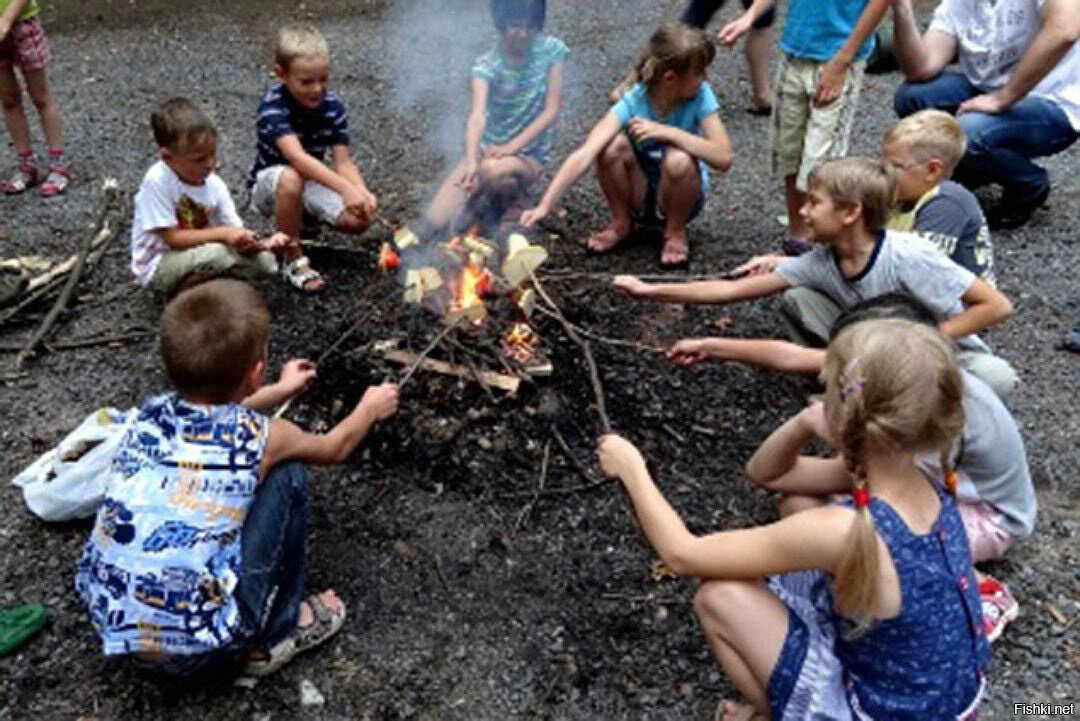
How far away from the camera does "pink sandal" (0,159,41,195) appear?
550 centimetres

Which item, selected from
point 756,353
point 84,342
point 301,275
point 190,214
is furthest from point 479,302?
point 84,342

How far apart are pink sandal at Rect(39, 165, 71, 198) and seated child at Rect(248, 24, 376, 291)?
161 centimetres

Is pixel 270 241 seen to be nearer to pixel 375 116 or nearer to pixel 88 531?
pixel 88 531

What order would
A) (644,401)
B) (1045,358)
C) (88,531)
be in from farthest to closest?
(1045,358) < (644,401) < (88,531)

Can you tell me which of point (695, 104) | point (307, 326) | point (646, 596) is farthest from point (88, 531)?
point (695, 104)

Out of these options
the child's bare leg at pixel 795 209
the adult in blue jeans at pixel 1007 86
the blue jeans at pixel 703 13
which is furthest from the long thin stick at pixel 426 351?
the blue jeans at pixel 703 13

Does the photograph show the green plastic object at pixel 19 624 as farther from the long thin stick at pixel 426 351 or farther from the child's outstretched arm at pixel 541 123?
the child's outstretched arm at pixel 541 123

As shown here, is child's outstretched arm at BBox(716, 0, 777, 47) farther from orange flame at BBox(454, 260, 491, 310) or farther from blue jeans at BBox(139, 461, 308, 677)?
blue jeans at BBox(139, 461, 308, 677)

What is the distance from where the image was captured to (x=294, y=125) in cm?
455

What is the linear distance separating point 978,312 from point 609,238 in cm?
211

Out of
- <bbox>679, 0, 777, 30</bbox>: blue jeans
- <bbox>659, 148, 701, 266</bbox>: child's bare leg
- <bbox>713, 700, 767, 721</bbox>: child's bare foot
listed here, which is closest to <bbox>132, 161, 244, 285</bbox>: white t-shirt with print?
<bbox>659, 148, 701, 266</bbox>: child's bare leg

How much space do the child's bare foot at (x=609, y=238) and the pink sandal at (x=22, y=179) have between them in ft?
11.5

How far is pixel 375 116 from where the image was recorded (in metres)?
6.59

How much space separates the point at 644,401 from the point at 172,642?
6.59ft
